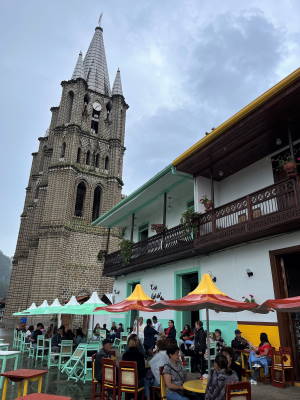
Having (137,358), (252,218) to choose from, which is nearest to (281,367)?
(137,358)

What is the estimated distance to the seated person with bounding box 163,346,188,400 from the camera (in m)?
4.91

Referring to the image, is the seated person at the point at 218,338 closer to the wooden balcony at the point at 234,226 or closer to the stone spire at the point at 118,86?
the wooden balcony at the point at 234,226

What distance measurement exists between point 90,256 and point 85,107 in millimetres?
19195

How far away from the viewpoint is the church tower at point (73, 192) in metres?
30.0

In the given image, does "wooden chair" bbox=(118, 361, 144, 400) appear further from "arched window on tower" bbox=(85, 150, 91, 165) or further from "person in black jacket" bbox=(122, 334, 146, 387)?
"arched window on tower" bbox=(85, 150, 91, 165)

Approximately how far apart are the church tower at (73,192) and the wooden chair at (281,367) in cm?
2167

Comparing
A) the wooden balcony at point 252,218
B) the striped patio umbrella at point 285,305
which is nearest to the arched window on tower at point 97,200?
the wooden balcony at point 252,218

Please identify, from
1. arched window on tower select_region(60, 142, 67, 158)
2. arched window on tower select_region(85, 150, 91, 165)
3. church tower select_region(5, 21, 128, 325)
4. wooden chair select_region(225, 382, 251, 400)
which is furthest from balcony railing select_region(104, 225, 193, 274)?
arched window on tower select_region(85, 150, 91, 165)

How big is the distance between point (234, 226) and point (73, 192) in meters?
25.8

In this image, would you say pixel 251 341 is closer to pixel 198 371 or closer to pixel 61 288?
pixel 198 371

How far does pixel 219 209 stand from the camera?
1109 cm

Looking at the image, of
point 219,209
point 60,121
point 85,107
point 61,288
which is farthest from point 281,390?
point 85,107

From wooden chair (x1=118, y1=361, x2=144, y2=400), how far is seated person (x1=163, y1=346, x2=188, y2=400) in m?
0.83

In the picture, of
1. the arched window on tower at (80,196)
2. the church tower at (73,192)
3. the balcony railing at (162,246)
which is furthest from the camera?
the arched window on tower at (80,196)
